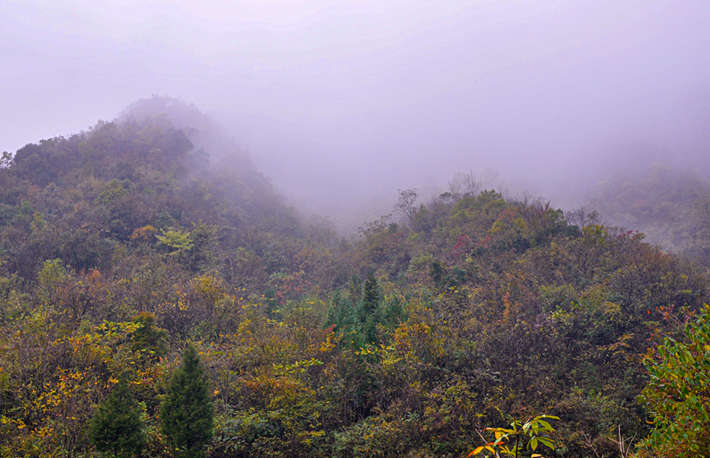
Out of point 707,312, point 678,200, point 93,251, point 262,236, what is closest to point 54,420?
point 707,312

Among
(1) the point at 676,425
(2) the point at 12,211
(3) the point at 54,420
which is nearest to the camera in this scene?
(1) the point at 676,425

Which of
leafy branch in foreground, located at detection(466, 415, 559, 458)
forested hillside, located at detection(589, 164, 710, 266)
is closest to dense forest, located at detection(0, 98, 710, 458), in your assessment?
leafy branch in foreground, located at detection(466, 415, 559, 458)

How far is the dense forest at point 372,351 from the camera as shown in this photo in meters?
8.27

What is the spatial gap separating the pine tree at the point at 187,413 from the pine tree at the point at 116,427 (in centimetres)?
67

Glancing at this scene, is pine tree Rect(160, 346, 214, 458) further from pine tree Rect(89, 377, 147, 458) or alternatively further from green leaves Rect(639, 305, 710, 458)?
green leaves Rect(639, 305, 710, 458)

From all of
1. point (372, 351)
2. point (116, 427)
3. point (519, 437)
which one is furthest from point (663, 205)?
point (116, 427)

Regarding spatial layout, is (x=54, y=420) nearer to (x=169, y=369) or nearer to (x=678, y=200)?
(x=169, y=369)

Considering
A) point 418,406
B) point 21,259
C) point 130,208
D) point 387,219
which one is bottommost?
point 418,406

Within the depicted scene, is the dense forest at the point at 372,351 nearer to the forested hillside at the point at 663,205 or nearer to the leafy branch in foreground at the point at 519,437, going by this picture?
the leafy branch in foreground at the point at 519,437

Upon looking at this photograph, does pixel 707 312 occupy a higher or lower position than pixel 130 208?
lower

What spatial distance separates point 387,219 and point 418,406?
2662 cm

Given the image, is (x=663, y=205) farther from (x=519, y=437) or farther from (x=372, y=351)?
(x=519, y=437)

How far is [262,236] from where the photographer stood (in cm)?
3806

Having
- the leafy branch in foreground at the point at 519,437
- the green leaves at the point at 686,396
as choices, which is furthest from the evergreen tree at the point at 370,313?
the leafy branch in foreground at the point at 519,437
